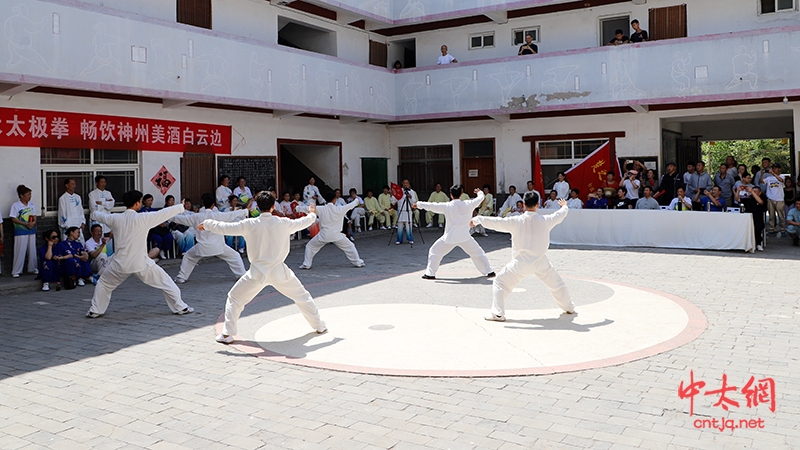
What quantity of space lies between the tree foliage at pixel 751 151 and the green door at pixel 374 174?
72.3 feet

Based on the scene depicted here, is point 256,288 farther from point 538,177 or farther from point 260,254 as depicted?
point 538,177

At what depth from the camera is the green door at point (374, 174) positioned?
2275cm

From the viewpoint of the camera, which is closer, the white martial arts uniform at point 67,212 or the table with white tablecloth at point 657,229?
the white martial arts uniform at point 67,212

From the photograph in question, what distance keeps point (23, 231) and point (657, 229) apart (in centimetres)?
1307

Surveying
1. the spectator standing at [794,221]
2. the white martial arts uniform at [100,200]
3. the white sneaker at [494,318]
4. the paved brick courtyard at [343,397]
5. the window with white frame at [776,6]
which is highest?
the window with white frame at [776,6]

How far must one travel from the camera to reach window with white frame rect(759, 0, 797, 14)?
57.8ft

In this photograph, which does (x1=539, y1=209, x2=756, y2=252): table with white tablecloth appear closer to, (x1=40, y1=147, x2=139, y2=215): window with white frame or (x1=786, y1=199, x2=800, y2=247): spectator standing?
(x1=786, y1=199, x2=800, y2=247): spectator standing

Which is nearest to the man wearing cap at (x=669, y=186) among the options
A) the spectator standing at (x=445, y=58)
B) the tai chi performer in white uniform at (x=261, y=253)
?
the spectator standing at (x=445, y=58)

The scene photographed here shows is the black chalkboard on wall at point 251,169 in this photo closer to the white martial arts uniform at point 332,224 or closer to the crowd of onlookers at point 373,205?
the crowd of onlookers at point 373,205

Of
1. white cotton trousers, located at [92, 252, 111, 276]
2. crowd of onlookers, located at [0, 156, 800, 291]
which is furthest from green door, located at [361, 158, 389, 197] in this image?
white cotton trousers, located at [92, 252, 111, 276]

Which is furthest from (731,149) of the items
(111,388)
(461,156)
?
(111,388)

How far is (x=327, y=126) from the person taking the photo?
69.6ft

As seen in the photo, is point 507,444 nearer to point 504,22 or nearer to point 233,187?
point 233,187

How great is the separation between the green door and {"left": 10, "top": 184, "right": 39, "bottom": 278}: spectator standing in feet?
37.6
